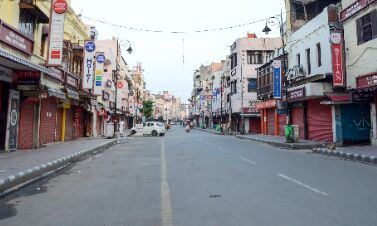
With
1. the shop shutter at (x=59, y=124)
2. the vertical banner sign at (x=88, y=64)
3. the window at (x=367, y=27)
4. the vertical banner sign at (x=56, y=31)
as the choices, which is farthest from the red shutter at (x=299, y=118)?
the vertical banner sign at (x=56, y=31)

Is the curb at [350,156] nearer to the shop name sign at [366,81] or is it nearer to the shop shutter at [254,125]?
the shop name sign at [366,81]

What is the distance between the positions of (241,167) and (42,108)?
14.7 metres

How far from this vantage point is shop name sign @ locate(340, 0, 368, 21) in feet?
63.8

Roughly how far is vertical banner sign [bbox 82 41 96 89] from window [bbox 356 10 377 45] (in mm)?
18856

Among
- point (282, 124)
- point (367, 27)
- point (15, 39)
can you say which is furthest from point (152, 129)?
point (15, 39)

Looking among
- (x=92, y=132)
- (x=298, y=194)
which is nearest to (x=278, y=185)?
(x=298, y=194)

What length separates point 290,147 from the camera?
73.8 feet

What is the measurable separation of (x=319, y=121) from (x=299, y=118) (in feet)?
14.3

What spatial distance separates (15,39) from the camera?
14.7m

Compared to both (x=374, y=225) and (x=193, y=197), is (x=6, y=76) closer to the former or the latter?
(x=193, y=197)

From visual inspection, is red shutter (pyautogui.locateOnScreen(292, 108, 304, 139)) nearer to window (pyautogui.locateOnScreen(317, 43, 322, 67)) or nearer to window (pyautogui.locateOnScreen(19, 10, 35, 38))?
window (pyautogui.locateOnScreen(317, 43, 322, 67))

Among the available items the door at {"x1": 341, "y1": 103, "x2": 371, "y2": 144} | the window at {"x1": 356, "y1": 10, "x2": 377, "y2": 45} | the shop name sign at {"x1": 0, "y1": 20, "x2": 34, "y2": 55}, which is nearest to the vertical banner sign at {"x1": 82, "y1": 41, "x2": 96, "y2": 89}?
the shop name sign at {"x1": 0, "y1": 20, "x2": 34, "y2": 55}

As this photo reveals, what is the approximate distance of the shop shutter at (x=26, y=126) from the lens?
712 inches

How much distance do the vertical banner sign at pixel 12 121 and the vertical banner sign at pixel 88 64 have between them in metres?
9.75
